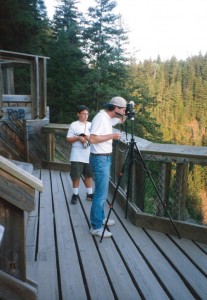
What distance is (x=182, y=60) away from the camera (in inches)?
3570

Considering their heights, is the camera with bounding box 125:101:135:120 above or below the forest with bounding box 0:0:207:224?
below

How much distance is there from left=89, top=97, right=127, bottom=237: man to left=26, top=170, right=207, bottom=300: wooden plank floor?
36 centimetres

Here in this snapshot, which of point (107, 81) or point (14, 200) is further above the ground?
point (107, 81)

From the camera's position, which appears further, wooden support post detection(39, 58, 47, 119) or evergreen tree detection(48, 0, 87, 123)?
evergreen tree detection(48, 0, 87, 123)

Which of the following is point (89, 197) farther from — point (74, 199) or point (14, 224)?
point (14, 224)

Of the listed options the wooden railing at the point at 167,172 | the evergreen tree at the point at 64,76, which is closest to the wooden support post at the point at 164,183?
the wooden railing at the point at 167,172

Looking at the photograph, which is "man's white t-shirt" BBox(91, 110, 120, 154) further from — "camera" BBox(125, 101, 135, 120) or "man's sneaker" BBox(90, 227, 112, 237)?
"man's sneaker" BBox(90, 227, 112, 237)

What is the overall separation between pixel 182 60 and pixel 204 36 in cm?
1230

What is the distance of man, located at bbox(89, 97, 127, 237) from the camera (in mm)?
3436

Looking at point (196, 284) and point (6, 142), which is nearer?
point (196, 284)

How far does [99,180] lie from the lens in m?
3.58

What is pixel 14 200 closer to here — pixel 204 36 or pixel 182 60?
pixel 182 60

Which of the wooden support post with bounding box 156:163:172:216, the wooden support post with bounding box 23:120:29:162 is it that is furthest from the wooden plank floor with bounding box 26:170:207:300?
the wooden support post with bounding box 23:120:29:162

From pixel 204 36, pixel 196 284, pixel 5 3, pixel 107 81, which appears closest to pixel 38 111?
pixel 196 284
